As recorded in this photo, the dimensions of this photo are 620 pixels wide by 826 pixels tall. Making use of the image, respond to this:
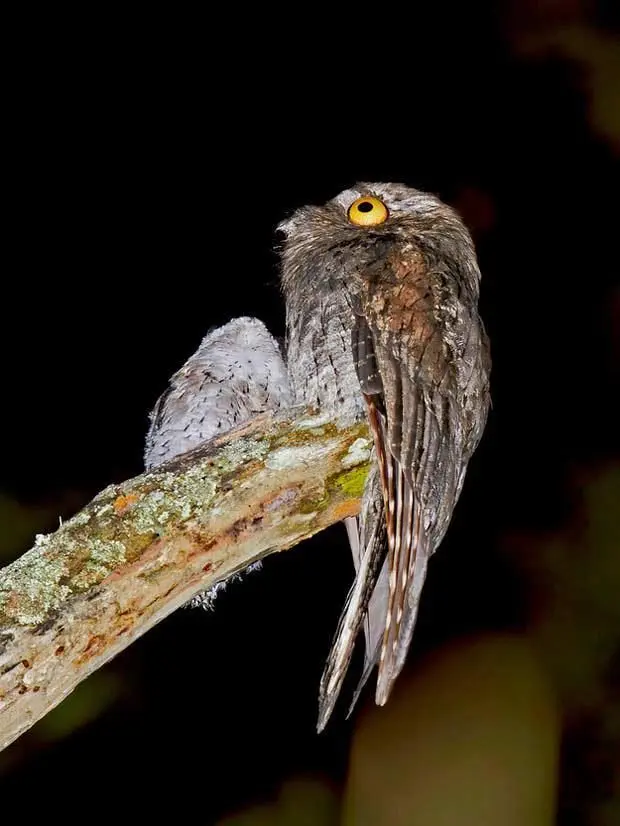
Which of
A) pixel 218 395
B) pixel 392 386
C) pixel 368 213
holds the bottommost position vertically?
pixel 392 386

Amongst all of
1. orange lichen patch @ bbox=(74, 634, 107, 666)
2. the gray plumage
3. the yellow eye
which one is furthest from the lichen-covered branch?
the yellow eye

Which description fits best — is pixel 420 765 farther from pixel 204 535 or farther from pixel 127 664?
pixel 204 535

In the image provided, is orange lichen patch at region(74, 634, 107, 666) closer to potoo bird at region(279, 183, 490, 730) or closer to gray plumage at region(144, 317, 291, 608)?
potoo bird at region(279, 183, 490, 730)

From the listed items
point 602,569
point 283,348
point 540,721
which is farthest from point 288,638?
point 283,348

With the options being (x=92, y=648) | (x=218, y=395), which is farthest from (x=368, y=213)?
(x=92, y=648)

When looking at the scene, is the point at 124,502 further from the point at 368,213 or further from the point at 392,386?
the point at 368,213

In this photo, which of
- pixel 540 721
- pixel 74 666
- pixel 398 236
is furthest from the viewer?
pixel 540 721

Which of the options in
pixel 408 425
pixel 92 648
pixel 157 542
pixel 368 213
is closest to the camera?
pixel 92 648
